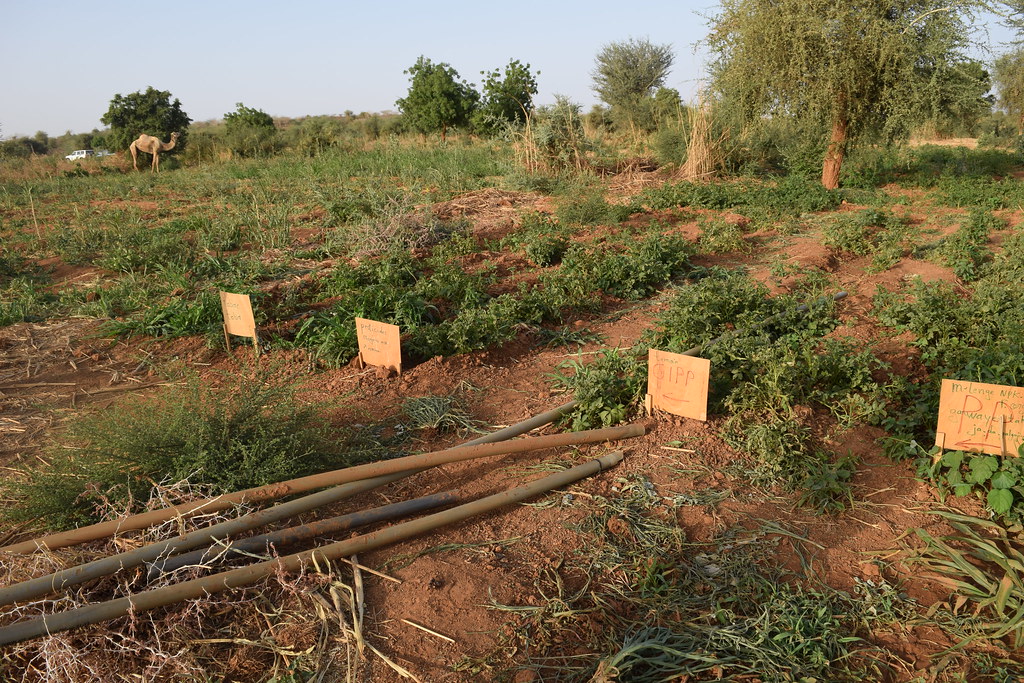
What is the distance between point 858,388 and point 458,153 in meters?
10.3

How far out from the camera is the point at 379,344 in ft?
14.5

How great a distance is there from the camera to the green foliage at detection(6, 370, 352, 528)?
2725mm

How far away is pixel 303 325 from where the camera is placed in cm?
498

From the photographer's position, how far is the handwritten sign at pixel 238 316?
15.1 feet

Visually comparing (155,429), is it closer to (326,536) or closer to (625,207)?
(326,536)

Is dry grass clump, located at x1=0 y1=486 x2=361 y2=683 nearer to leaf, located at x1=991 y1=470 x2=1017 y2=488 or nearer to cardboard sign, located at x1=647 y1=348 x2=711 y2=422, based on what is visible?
cardboard sign, located at x1=647 y1=348 x2=711 y2=422

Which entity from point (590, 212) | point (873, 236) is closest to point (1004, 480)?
point (873, 236)

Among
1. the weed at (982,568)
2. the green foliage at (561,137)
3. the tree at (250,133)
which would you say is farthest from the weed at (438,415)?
the tree at (250,133)

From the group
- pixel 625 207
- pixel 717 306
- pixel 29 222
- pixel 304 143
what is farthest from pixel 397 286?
pixel 304 143

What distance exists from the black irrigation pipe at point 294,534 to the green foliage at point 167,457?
317mm

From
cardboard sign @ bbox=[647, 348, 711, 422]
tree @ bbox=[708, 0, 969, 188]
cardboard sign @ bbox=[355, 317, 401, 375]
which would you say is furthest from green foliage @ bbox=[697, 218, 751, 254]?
cardboard sign @ bbox=[355, 317, 401, 375]

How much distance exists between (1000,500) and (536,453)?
1.92m

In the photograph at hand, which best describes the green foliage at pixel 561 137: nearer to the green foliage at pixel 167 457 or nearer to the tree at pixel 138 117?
the green foliage at pixel 167 457

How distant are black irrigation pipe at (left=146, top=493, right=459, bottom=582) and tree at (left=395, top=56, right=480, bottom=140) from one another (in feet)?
56.7
